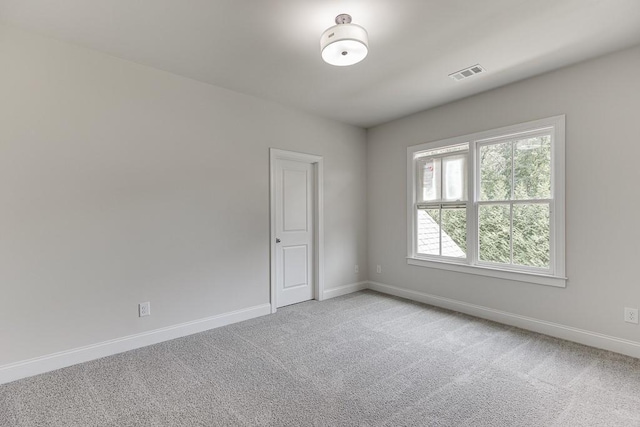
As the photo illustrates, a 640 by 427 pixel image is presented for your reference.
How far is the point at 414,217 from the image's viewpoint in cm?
430

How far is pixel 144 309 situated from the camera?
113 inches

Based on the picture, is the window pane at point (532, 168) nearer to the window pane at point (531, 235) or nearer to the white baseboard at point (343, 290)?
the window pane at point (531, 235)

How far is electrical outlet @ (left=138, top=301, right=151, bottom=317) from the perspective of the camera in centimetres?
285

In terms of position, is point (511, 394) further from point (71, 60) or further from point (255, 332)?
point (71, 60)

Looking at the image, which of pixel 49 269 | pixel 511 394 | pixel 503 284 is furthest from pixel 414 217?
pixel 49 269

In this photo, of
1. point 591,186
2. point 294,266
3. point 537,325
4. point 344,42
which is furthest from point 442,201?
point 344,42

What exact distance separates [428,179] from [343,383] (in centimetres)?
295

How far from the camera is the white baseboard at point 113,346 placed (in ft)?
7.56

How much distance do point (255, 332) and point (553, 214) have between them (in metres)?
3.26

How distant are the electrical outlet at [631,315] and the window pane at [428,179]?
209 centimetres

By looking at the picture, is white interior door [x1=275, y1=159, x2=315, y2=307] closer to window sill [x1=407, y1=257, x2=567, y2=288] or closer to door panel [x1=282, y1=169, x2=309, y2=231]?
door panel [x1=282, y1=169, x2=309, y2=231]

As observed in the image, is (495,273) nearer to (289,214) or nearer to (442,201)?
(442,201)

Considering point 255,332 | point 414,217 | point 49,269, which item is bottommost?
point 255,332

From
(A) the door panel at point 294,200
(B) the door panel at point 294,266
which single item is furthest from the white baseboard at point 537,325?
(A) the door panel at point 294,200
